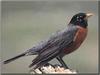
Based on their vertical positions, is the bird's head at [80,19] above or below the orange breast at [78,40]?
above

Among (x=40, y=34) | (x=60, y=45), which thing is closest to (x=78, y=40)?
(x=60, y=45)

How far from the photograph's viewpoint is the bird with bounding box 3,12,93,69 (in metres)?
4.55

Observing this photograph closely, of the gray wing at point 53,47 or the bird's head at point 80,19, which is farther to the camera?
the bird's head at point 80,19

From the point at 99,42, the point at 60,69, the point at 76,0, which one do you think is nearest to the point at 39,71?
the point at 60,69

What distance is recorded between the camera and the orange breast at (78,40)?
459 cm

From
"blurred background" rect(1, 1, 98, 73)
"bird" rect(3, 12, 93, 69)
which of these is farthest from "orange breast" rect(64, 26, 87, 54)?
"blurred background" rect(1, 1, 98, 73)

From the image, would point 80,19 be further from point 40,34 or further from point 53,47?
point 40,34

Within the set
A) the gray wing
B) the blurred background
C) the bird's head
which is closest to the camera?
the gray wing

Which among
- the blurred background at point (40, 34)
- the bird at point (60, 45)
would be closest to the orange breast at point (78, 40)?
the bird at point (60, 45)

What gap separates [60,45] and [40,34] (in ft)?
1.43

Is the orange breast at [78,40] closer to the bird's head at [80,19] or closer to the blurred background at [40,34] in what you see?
the bird's head at [80,19]

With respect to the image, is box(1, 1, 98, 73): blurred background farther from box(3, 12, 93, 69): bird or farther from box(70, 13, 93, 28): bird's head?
box(70, 13, 93, 28): bird's head

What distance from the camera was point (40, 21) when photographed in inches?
218

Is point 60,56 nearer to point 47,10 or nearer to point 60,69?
point 60,69
